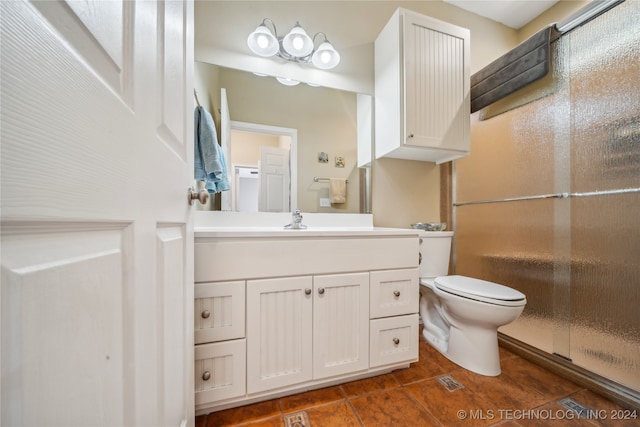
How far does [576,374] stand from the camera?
1168 millimetres

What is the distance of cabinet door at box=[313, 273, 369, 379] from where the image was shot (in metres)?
1.03

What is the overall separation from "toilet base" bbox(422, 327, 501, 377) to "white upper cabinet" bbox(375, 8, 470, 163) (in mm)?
1095

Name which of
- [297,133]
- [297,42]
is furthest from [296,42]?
[297,133]

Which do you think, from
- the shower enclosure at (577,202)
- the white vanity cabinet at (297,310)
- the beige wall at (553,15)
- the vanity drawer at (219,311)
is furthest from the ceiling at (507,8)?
the vanity drawer at (219,311)

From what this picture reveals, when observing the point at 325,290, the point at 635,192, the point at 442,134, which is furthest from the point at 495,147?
the point at 325,290

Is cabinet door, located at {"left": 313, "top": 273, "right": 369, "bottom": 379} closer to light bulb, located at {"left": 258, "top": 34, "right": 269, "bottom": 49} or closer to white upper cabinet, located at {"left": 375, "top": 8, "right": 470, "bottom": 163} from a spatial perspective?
white upper cabinet, located at {"left": 375, "top": 8, "right": 470, "bottom": 163}

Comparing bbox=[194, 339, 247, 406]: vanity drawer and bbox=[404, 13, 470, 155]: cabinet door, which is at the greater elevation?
bbox=[404, 13, 470, 155]: cabinet door

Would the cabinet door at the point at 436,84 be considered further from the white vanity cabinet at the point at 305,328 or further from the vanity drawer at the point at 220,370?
the vanity drawer at the point at 220,370

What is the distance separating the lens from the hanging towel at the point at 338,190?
1571mm

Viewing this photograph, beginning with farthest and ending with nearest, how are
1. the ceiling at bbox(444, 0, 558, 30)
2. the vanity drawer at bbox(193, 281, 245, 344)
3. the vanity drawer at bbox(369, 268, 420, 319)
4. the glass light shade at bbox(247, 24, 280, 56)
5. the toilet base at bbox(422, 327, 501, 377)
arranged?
1. the ceiling at bbox(444, 0, 558, 30)
2. the glass light shade at bbox(247, 24, 280, 56)
3. the toilet base at bbox(422, 327, 501, 377)
4. the vanity drawer at bbox(369, 268, 420, 319)
5. the vanity drawer at bbox(193, 281, 245, 344)

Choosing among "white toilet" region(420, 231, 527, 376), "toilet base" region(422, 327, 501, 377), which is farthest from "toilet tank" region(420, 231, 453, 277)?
"toilet base" region(422, 327, 501, 377)

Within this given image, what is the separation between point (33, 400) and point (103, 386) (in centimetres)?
11

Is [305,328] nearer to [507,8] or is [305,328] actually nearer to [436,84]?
[436,84]

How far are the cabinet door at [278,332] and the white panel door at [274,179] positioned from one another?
22.9 inches
